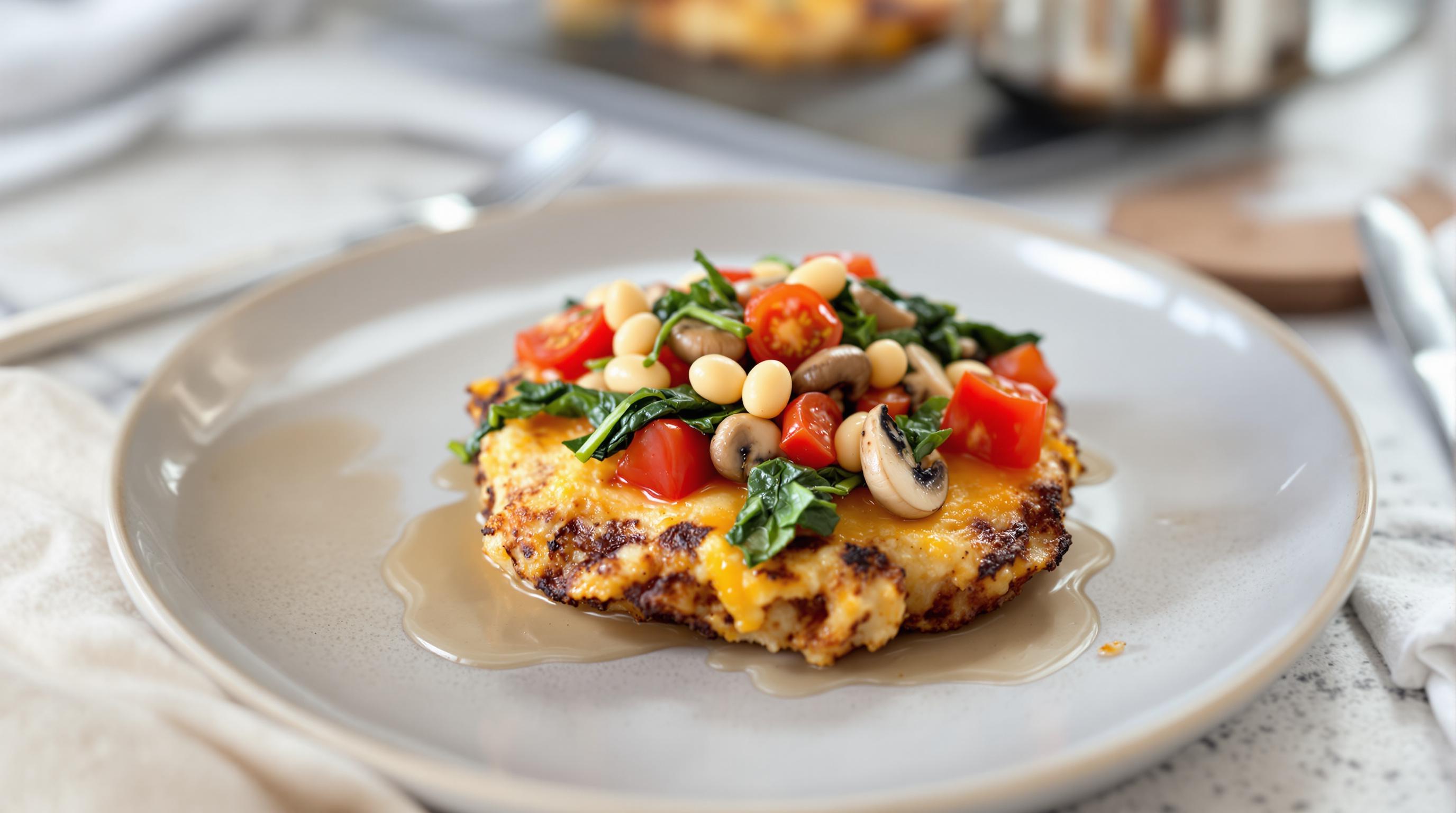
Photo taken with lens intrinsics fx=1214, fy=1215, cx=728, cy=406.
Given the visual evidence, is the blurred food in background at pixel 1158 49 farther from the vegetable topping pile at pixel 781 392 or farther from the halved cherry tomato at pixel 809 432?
the halved cherry tomato at pixel 809 432

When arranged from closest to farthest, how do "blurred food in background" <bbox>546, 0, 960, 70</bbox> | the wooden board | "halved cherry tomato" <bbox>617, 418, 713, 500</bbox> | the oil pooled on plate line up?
the oil pooled on plate, "halved cherry tomato" <bbox>617, 418, 713, 500</bbox>, the wooden board, "blurred food in background" <bbox>546, 0, 960, 70</bbox>

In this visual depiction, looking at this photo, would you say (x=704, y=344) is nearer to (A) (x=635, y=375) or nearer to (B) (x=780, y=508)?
(A) (x=635, y=375)

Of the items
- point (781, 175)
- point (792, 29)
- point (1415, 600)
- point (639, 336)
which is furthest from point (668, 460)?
point (792, 29)

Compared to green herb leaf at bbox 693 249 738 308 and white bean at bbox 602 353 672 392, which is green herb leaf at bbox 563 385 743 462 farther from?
green herb leaf at bbox 693 249 738 308

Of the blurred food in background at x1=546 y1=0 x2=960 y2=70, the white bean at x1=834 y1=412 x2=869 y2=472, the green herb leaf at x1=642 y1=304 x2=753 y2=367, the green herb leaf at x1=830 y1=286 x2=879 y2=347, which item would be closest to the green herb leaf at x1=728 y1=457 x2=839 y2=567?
the white bean at x1=834 y1=412 x2=869 y2=472

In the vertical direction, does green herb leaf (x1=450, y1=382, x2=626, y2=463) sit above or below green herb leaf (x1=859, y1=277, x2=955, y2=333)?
below

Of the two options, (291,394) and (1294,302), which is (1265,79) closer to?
(1294,302)
